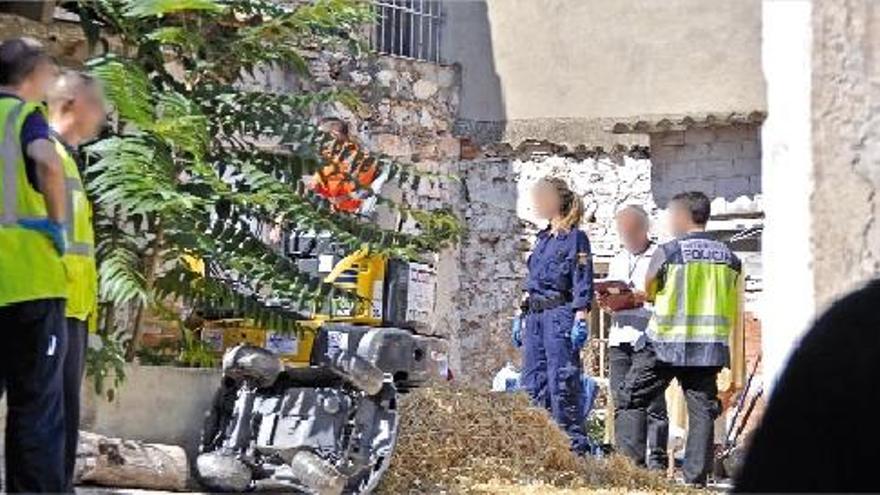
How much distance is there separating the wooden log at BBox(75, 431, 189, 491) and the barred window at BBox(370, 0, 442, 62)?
401 inches

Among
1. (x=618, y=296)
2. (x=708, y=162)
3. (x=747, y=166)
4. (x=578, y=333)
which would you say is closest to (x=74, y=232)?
(x=578, y=333)

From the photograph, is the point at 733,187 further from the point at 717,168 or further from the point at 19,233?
the point at 19,233

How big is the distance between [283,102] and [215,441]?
165cm

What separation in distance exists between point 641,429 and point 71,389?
3954 mm

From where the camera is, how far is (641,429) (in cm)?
866

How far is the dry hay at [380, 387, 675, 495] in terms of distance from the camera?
757 cm

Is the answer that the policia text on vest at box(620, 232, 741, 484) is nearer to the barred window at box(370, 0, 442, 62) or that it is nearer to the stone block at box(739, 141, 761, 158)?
the stone block at box(739, 141, 761, 158)

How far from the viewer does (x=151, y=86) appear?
746cm

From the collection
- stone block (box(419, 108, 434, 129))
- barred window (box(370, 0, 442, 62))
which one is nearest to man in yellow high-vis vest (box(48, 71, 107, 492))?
stone block (box(419, 108, 434, 129))

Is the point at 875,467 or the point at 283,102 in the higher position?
the point at 283,102

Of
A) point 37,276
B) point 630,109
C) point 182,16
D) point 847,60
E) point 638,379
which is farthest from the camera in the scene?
point 630,109

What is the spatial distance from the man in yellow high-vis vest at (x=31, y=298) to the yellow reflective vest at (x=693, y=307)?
397cm

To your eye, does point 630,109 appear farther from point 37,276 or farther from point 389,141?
point 37,276

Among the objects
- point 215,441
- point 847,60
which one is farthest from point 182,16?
point 847,60
